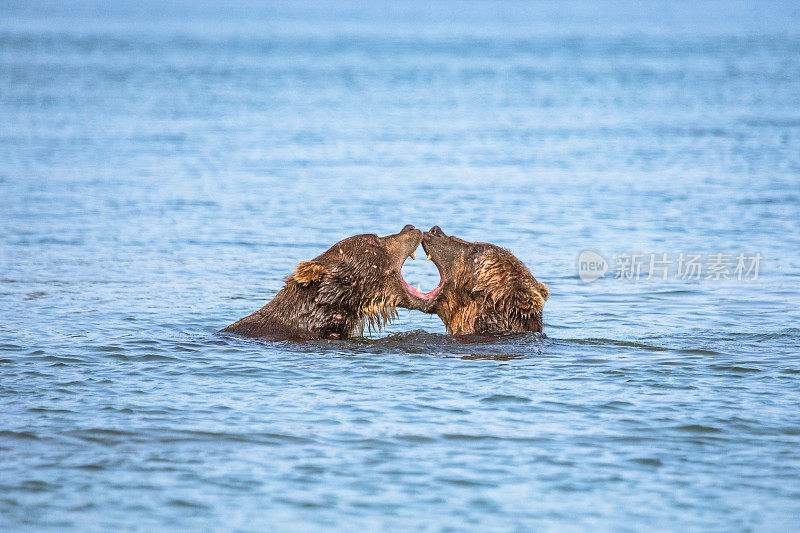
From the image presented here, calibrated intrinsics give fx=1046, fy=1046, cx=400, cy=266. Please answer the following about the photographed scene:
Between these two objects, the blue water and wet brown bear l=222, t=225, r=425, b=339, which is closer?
the blue water

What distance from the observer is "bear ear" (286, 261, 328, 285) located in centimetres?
923

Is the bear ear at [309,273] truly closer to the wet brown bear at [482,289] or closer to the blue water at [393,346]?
the blue water at [393,346]

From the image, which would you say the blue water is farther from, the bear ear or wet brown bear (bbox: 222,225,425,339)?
the bear ear

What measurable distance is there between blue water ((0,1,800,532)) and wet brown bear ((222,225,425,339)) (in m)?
0.21

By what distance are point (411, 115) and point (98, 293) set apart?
2391 cm

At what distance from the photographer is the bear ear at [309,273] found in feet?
30.3

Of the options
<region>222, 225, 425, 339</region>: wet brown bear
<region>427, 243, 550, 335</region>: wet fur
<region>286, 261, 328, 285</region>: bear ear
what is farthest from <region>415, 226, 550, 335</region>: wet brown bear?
<region>286, 261, 328, 285</region>: bear ear

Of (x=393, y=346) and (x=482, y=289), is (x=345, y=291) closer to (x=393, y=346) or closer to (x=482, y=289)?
(x=393, y=346)

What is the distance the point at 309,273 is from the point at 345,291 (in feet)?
1.26

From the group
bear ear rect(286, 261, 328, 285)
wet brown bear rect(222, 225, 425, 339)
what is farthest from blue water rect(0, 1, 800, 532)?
bear ear rect(286, 261, 328, 285)

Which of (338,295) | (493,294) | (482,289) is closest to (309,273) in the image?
(338,295)

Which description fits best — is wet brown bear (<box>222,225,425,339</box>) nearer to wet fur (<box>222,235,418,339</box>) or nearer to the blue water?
wet fur (<box>222,235,418,339</box>)

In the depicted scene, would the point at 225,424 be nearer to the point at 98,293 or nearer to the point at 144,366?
the point at 144,366

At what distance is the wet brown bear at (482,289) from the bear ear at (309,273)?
88 cm
